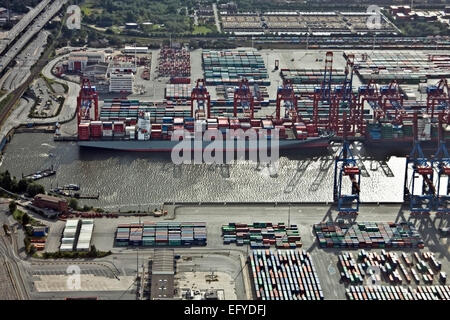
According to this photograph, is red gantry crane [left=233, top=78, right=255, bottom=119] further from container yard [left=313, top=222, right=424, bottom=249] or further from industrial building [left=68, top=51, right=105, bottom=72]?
industrial building [left=68, top=51, right=105, bottom=72]

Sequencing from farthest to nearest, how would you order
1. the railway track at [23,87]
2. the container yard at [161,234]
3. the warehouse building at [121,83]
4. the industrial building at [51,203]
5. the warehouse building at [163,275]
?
the warehouse building at [121,83]
the railway track at [23,87]
the industrial building at [51,203]
the container yard at [161,234]
the warehouse building at [163,275]

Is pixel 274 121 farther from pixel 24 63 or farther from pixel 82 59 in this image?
pixel 24 63

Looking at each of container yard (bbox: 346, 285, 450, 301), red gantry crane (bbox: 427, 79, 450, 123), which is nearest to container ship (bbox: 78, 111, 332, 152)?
red gantry crane (bbox: 427, 79, 450, 123)

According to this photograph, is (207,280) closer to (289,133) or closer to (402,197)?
(402,197)

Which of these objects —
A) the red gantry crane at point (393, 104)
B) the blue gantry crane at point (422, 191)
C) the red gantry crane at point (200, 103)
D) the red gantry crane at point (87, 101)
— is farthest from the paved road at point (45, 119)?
the blue gantry crane at point (422, 191)

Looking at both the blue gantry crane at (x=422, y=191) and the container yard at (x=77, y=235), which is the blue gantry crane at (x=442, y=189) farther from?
the container yard at (x=77, y=235)
